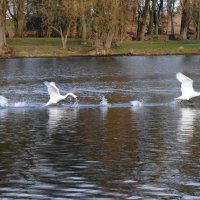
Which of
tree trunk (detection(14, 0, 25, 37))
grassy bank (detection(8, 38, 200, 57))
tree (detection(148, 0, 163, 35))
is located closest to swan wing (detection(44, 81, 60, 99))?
grassy bank (detection(8, 38, 200, 57))

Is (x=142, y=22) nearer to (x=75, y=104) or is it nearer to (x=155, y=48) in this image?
(x=155, y=48)

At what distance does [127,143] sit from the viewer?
20.8 m

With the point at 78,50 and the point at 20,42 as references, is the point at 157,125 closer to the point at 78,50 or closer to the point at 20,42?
the point at 78,50

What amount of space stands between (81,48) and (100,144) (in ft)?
194

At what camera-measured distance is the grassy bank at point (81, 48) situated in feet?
249

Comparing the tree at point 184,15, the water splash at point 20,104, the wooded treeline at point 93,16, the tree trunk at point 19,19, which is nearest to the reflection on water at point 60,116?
the water splash at point 20,104

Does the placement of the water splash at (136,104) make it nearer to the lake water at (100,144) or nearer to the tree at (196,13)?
the lake water at (100,144)

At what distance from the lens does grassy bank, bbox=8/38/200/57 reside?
249 ft

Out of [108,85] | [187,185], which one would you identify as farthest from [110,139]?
[108,85]

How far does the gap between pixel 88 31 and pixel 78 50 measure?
16.6ft

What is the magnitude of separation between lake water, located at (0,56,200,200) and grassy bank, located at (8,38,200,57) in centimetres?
3256

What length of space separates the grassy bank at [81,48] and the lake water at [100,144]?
107 feet

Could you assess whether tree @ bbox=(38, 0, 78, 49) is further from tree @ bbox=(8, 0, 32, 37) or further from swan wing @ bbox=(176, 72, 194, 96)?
swan wing @ bbox=(176, 72, 194, 96)

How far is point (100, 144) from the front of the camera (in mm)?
20594
